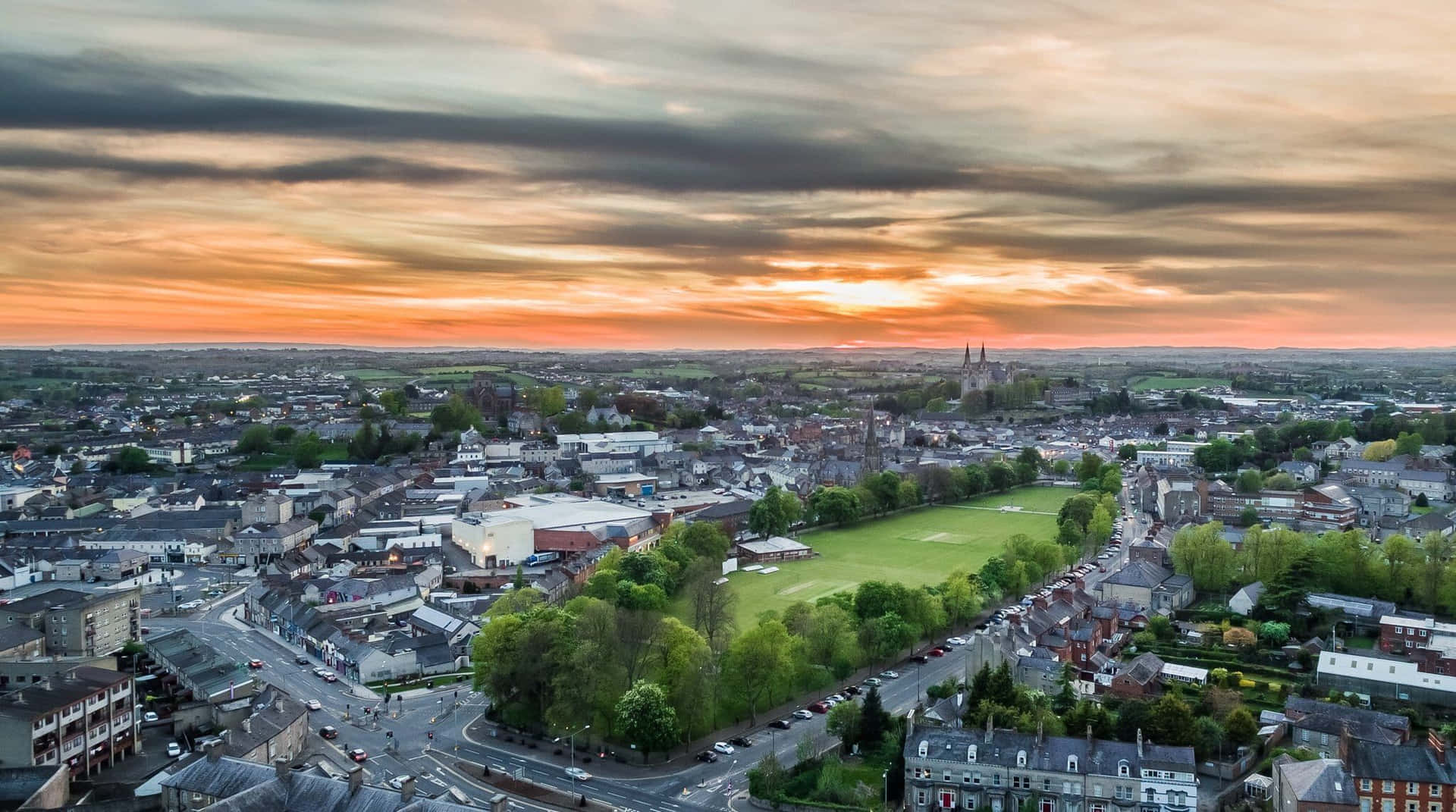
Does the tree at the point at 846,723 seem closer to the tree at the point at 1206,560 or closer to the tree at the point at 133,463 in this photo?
the tree at the point at 1206,560

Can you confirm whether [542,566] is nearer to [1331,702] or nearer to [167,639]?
[167,639]

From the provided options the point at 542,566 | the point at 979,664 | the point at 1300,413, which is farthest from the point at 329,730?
the point at 1300,413

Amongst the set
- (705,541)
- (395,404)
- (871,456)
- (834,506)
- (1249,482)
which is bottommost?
(395,404)

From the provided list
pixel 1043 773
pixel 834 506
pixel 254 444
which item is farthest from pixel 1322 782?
pixel 254 444

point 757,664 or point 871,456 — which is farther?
point 871,456

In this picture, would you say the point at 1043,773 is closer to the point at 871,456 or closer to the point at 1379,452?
the point at 871,456

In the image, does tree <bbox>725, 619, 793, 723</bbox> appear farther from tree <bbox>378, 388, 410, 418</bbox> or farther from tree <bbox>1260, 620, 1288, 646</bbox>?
tree <bbox>378, 388, 410, 418</bbox>
